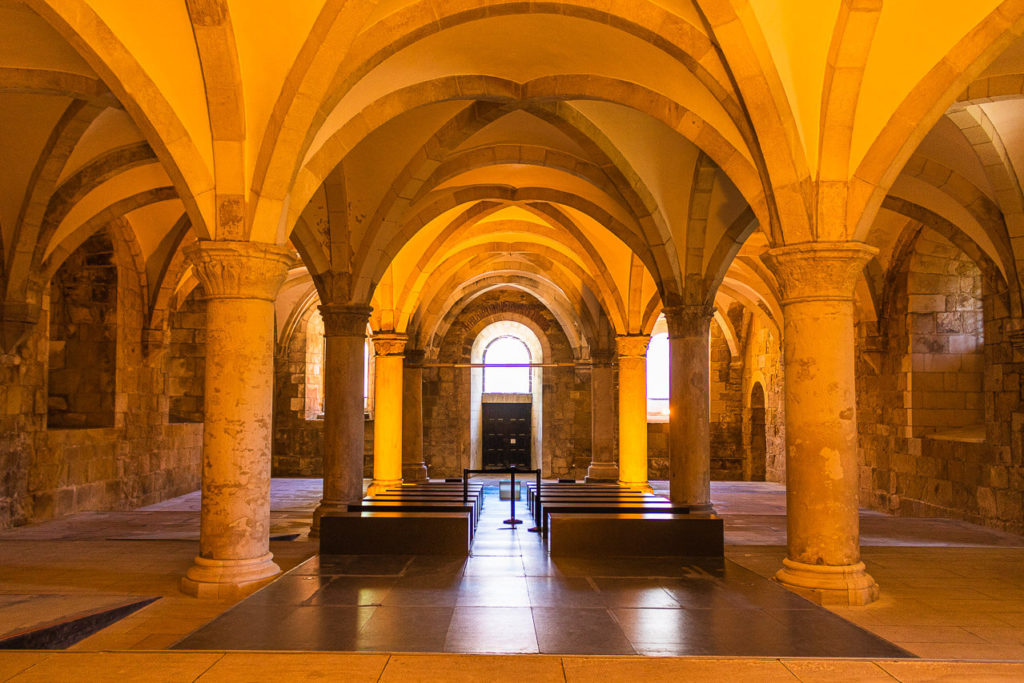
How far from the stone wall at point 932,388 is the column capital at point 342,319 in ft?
27.3

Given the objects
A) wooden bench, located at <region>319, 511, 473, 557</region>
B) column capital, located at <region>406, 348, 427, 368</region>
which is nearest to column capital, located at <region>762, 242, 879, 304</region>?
wooden bench, located at <region>319, 511, 473, 557</region>

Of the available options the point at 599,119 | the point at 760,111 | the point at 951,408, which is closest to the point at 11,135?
the point at 599,119

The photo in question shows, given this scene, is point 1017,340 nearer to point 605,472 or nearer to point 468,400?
point 605,472

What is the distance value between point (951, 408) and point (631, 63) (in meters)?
8.62

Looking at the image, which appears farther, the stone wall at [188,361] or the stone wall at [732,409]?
the stone wall at [732,409]

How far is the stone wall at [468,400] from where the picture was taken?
863 inches

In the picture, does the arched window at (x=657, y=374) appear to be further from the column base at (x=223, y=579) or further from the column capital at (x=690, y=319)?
the column base at (x=223, y=579)

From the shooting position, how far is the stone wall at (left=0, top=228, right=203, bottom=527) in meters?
10.1

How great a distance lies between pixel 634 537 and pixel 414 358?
34.0 feet

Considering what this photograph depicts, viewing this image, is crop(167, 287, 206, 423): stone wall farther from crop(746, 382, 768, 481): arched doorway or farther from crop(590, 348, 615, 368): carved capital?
crop(746, 382, 768, 481): arched doorway

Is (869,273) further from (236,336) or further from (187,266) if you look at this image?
(187,266)

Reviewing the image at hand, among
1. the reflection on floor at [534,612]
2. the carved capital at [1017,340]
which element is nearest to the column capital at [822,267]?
the reflection on floor at [534,612]

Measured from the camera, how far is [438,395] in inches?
873

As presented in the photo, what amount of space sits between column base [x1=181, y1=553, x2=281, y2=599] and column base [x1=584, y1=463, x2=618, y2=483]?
11266 millimetres
